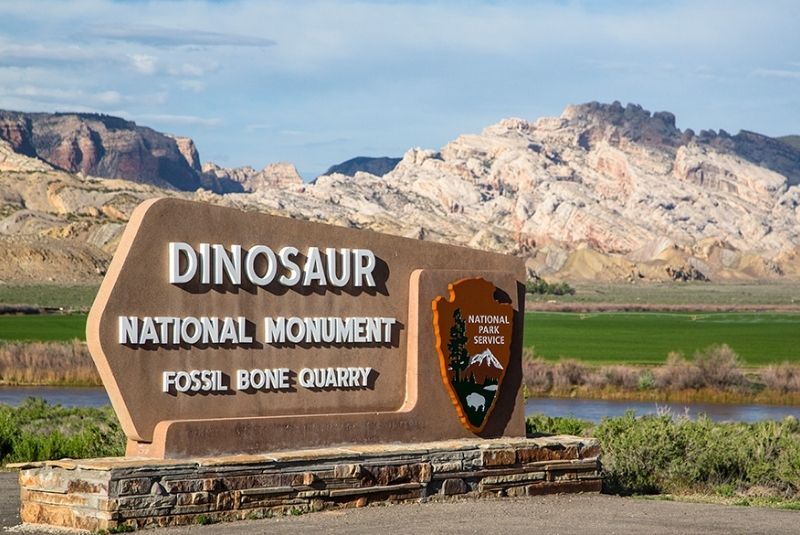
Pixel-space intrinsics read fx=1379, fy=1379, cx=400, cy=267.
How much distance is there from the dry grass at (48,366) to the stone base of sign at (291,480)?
30.6 metres

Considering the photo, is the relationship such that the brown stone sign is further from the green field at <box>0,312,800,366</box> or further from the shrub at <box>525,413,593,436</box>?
the green field at <box>0,312,800,366</box>

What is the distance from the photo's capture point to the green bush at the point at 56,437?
19.6 m

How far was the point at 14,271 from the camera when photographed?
113 metres

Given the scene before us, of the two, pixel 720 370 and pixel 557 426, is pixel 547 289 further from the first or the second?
pixel 557 426

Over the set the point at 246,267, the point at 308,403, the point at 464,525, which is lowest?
the point at 464,525

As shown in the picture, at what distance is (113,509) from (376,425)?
374 centimetres

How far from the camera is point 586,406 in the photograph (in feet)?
139

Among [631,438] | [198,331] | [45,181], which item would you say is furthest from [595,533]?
[45,181]

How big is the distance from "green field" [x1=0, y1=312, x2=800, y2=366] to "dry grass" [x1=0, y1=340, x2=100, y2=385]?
1148 cm

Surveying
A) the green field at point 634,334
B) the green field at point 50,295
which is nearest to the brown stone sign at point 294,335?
the green field at point 634,334

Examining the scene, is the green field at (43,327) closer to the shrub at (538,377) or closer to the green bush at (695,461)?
the shrub at (538,377)

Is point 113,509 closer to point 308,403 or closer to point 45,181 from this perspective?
point 308,403

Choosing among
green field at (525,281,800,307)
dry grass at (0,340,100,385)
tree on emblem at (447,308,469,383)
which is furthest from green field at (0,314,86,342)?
green field at (525,281,800,307)

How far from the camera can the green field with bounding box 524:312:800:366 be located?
60250 millimetres
